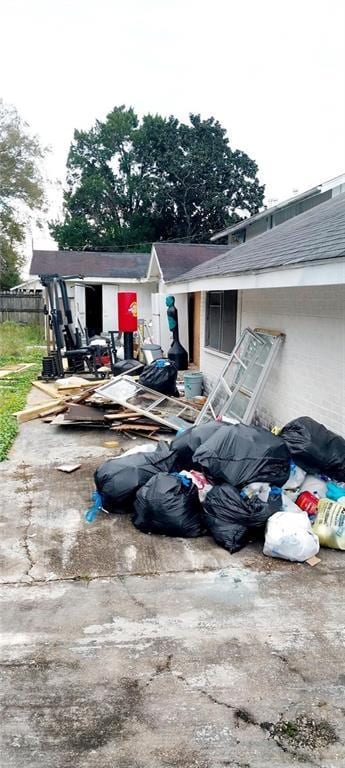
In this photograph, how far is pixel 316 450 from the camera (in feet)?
14.7

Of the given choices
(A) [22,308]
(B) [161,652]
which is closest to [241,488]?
(B) [161,652]

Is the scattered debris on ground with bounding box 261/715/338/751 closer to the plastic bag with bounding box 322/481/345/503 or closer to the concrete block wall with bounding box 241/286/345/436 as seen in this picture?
the plastic bag with bounding box 322/481/345/503

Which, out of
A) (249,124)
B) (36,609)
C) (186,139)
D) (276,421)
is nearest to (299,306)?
(276,421)

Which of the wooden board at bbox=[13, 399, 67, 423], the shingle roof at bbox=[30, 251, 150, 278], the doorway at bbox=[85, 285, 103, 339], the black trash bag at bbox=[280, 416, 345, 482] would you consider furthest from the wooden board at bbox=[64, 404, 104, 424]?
the doorway at bbox=[85, 285, 103, 339]

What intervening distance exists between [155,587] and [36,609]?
781 mm

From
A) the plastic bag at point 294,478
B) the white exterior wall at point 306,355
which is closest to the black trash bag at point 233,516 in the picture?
the plastic bag at point 294,478

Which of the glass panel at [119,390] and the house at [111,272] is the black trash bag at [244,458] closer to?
the glass panel at [119,390]

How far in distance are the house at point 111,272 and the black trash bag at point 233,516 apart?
11.2 meters

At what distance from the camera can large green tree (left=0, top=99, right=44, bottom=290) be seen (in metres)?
31.0

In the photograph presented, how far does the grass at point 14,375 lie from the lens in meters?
7.53

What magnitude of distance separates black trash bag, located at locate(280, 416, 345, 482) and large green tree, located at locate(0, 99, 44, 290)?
3095cm

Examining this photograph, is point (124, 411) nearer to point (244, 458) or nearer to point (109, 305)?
point (244, 458)

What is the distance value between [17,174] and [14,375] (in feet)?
76.9

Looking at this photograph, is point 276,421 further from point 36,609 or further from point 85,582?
point 36,609
